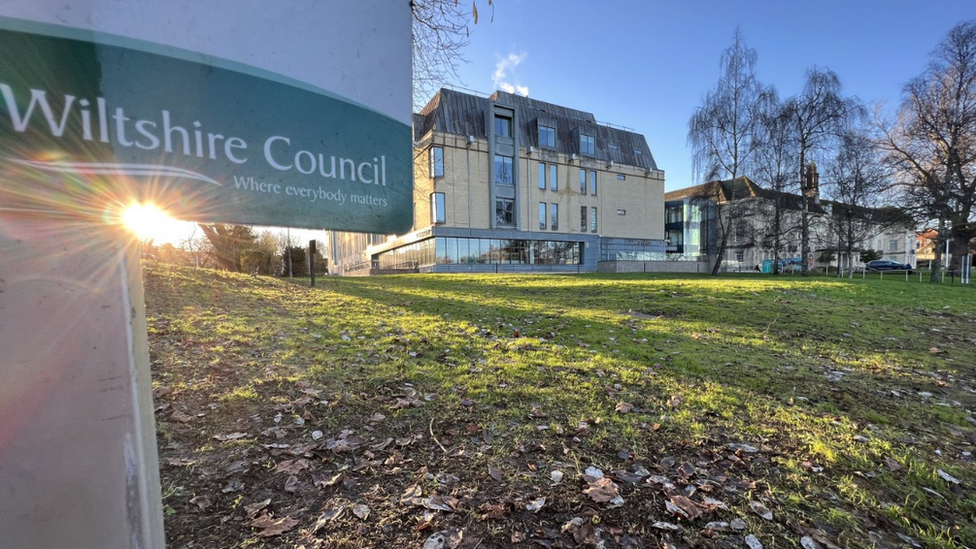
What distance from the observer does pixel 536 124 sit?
112 feet

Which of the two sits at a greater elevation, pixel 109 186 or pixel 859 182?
pixel 859 182

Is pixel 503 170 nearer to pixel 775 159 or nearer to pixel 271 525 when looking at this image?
pixel 775 159

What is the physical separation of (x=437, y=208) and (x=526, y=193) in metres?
8.53

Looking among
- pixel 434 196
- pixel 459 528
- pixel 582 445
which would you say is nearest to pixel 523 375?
pixel 582 445

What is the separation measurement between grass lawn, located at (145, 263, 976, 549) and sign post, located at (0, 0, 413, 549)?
3.38 feet

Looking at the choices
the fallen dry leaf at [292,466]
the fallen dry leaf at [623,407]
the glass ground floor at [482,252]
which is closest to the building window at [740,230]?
the glass ground floor at [482,252]

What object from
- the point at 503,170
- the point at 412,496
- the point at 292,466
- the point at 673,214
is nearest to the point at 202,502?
the point at 292,466

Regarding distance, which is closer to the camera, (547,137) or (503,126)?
(503,126)

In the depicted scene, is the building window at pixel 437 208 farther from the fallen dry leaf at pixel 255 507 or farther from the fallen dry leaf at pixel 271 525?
the fallen dry leaf at pixel 271 525

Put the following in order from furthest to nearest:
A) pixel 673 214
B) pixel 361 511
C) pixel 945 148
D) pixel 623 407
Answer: pixel 673 214, pixel 945 148, pixel 623 407, pixel 361 511

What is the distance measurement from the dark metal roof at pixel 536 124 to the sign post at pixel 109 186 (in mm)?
25226

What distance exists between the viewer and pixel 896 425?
3.49m

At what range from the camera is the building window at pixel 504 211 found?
32.0 metres

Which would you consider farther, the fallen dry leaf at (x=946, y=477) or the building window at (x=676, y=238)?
the building window at (x=676, y=238)
